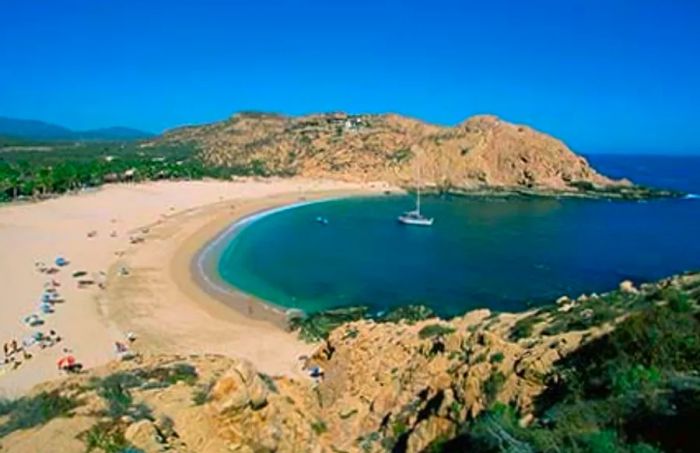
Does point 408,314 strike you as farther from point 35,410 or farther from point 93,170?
point 93,170

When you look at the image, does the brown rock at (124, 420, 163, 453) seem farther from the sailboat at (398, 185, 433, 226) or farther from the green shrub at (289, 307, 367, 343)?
the sailboat at (398, 185, 433, 226)

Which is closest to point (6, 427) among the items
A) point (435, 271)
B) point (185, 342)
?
point (185, 342)

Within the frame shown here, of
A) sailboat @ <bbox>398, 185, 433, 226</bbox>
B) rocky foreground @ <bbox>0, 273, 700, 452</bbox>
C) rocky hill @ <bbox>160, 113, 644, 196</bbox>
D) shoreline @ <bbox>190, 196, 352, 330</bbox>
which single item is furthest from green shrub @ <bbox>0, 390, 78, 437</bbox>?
rocky hill @ <bbox>160, 113, 644, 196</bbox>

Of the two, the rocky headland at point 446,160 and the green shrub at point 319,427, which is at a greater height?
the rocky headland at point 446,160

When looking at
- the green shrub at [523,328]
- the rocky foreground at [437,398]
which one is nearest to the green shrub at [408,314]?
the green shrub at [523,328]

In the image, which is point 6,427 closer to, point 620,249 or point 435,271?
point 435,271

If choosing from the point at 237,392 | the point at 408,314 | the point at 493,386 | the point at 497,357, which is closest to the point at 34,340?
the point at 408,314

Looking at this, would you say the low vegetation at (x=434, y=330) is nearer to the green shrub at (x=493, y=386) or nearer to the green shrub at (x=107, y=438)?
the green shrub at (x=493, y=386)
